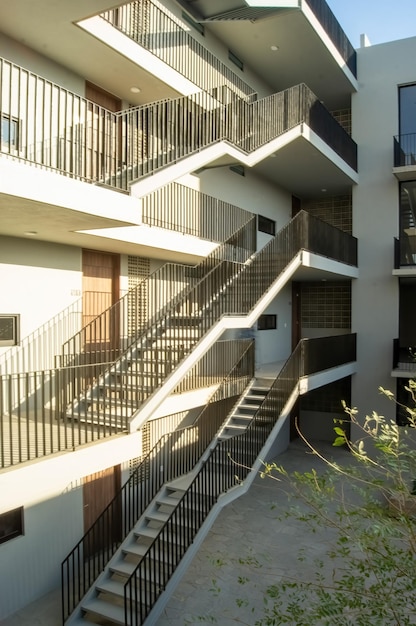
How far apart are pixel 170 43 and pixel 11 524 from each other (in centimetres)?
1018

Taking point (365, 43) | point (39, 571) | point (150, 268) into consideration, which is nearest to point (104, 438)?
point (39, 571)

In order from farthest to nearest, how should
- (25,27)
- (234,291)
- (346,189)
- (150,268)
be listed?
1. (346,189)
2. (150,268)
3. (234,291)
4. (25,27)

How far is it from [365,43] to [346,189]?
5.18 m

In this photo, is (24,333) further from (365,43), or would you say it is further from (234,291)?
(365,43)

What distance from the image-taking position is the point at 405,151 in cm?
1745

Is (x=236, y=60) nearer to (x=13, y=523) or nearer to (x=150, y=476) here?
(x=150, y=476)

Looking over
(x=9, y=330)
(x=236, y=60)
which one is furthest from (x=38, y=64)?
(x=236, y=60)

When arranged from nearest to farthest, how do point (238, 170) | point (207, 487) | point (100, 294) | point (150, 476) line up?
1. point (207, 487)
2. point (100, 294)
3. point (150, 476)
4. point (238, 170)

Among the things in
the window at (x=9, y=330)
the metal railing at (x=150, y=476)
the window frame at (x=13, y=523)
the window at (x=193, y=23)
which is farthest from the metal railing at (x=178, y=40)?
the window frame at (x=13, y=523)

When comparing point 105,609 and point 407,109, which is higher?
point 407,109

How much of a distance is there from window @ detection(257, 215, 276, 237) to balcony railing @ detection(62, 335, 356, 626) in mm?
4586

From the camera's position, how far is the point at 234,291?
11.3 meters

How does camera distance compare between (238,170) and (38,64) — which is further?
(238,170)

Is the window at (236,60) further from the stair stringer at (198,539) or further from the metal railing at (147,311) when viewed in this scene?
the stair stringer at (198,539)
